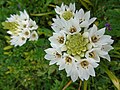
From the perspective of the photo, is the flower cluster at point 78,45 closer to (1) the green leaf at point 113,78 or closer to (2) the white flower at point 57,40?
(2) the white flower at point 57,40

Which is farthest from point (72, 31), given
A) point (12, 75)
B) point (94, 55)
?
point (12, 75)

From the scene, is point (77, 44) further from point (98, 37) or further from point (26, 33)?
point (26, 33)

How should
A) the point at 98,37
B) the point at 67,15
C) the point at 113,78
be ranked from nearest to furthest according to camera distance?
1. the point at 98,37
2. the point at 67,15
3. the point at 113,78

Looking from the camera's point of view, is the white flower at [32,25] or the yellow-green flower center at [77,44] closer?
the yellow-green flower center at [77,44]

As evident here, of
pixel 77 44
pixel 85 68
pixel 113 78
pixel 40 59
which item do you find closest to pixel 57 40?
pixel 77 44

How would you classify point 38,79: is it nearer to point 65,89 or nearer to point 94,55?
point 65,89

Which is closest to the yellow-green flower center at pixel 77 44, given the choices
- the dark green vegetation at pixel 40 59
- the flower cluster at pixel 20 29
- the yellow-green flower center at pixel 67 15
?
the yellow-green flower center at pixel 67 15
